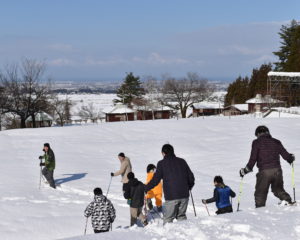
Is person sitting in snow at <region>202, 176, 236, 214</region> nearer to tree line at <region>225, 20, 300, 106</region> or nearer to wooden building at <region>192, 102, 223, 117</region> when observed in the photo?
tree line at <region>225, 20, 300, 106</region>

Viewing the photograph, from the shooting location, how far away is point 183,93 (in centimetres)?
6762

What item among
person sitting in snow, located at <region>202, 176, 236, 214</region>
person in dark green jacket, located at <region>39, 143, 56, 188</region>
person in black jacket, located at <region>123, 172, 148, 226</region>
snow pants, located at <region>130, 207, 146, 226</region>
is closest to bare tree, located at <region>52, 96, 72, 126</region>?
person in dark green jacket, located at <region>39, 143, 56, 188</region>

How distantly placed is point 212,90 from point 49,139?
155 ft

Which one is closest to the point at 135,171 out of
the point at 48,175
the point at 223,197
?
the point at 48,175

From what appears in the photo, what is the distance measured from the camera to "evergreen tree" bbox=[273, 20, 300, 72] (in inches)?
2522

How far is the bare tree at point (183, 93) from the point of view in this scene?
2643 inches

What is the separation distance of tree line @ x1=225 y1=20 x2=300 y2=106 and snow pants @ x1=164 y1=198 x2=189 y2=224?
4699 centimetres

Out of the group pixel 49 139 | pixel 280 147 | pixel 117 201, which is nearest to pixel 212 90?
pixel 49 139

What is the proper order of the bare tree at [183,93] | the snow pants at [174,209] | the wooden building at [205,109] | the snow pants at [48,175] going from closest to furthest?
the snow pants at [174,209] → the snow pants at [48,175] → the bare tree at [183,93] → the wooden building at [205,109]

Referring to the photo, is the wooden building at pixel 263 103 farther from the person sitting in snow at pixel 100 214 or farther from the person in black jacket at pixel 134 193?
the person sitting in snow at pixel 100 214

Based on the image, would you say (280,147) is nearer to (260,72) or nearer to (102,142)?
(102,142)

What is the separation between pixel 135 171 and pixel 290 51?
5815 cm

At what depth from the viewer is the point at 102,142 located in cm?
2558

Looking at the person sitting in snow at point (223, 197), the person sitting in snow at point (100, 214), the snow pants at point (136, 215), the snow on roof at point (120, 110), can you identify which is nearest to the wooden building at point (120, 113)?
the snow on roof at point (120, 110)
